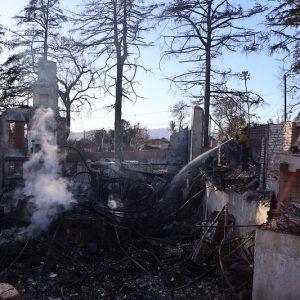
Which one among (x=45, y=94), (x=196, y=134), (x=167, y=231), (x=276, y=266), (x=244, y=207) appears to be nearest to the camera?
(x=276, y=266)

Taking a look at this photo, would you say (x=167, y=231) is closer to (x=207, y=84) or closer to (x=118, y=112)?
(x=118, y=112)

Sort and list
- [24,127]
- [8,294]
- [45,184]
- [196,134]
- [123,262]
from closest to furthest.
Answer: [8,294] < [123,262] < [45,184] < [196,134] < [24,127]

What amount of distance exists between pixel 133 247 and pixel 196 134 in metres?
8.15

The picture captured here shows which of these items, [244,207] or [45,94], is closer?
[244,207]

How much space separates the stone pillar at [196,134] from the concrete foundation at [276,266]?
36.6 ft

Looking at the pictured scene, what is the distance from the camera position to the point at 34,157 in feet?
57.9

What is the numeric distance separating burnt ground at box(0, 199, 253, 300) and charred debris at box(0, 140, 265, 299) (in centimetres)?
2

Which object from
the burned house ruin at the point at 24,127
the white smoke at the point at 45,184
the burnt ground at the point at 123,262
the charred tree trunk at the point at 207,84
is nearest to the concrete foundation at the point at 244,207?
the burnt ground at the point at 123,262

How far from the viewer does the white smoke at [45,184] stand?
11.6 m

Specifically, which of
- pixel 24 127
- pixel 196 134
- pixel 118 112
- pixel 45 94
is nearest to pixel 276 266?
pixel 196 134

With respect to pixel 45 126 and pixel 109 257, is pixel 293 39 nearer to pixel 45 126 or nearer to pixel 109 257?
pixel 45 126

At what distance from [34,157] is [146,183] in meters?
4.66

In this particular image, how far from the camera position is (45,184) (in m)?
13.3

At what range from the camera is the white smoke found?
38.1ft
